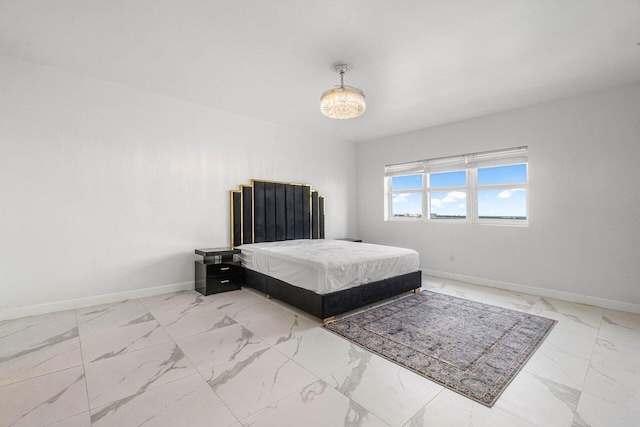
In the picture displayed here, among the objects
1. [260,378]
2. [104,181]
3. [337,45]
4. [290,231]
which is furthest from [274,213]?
[260,378]

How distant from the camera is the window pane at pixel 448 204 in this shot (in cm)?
494

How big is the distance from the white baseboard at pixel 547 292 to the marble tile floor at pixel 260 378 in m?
0.59

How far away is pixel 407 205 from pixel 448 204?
0.82 meters

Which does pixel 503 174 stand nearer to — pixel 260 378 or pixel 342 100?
pixel 342 100

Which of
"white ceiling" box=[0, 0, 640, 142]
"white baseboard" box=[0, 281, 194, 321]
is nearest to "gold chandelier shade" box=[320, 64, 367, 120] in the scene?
"white ceiling" box=[0, 0, 640, 142]

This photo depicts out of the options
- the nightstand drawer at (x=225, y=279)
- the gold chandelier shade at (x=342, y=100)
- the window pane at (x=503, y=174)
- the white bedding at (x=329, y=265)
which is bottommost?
the nightstand drawer at (x=225, y=279)

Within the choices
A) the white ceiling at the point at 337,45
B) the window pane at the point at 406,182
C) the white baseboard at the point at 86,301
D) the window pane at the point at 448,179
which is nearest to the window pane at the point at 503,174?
the window pane at the point at 448,179

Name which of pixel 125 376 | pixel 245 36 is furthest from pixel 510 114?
pixel 125 376

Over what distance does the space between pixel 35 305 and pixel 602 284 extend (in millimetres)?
6642

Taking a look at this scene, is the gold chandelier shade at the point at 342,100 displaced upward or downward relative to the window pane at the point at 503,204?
upward

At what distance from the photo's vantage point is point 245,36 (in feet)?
8.28

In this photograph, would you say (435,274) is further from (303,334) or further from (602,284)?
(303,334)

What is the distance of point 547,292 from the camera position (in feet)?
13.0

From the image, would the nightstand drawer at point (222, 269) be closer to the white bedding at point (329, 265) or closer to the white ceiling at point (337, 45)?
the white bedding at point (329, 265)
